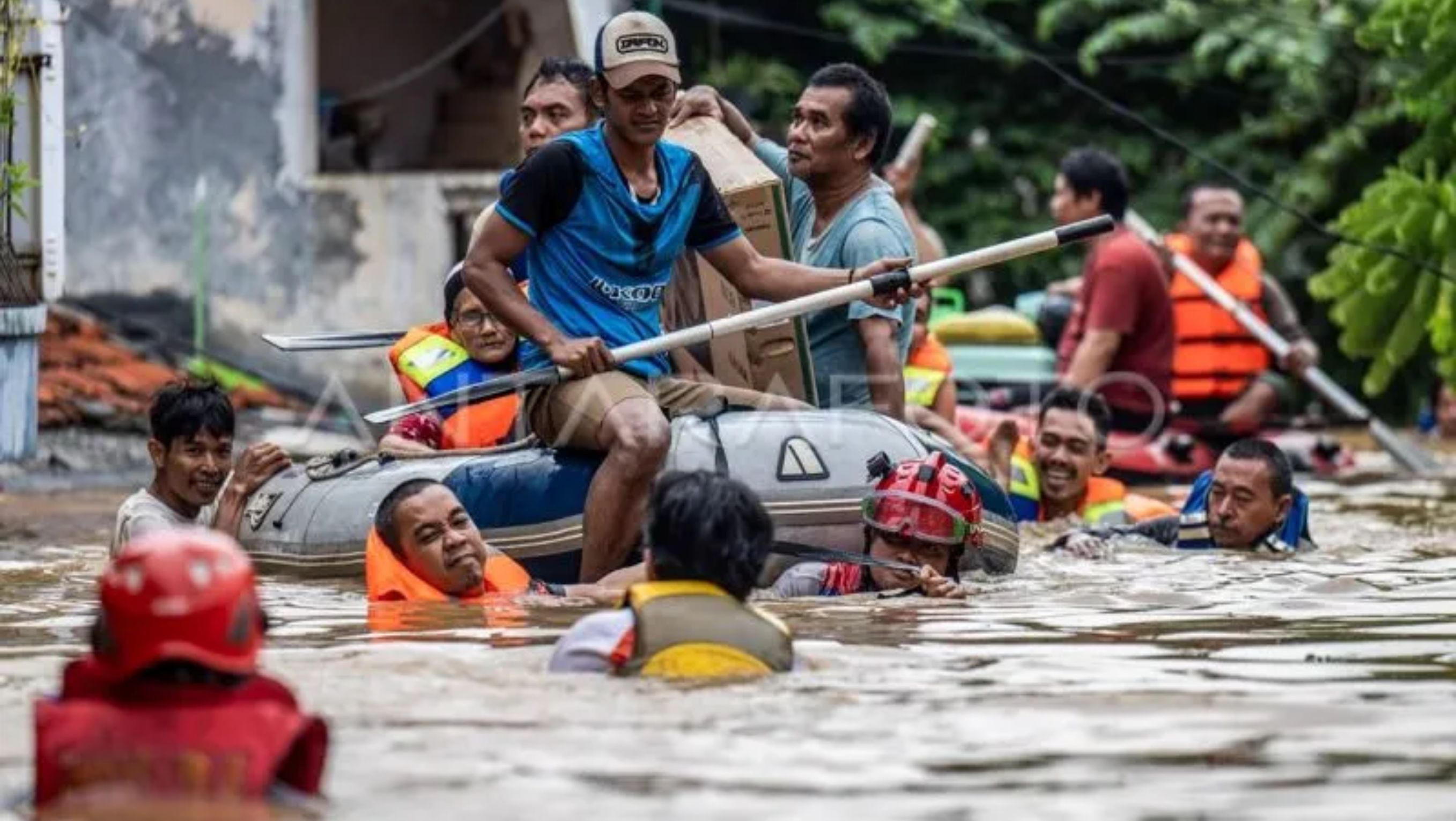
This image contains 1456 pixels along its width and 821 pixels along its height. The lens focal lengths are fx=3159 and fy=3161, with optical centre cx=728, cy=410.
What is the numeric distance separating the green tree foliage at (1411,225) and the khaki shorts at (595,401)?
15.8 ft

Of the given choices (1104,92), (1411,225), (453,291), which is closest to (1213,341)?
(1411,225)

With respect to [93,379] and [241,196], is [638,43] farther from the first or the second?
[241,196]

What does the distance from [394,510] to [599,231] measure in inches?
39.2

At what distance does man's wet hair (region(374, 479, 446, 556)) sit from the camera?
8914mm

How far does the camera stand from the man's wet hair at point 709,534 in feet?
22.0

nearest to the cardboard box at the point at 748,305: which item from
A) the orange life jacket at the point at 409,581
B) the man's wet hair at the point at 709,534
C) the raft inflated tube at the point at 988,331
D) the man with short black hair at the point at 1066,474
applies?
the orange life jacket at the point at 409,581

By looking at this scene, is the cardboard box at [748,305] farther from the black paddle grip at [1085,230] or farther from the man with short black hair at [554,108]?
the black paddle grip at [1085,230]

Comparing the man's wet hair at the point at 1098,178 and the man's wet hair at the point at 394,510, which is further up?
the man's wet hair at the point at 1098,178

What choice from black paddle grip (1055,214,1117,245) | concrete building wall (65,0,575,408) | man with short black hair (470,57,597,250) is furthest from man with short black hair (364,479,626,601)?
concrete building wall (65,0,575,408)

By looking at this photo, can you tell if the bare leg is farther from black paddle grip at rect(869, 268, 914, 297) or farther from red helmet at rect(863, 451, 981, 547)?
black paddle grip at rect(869, 268, 914, 297)

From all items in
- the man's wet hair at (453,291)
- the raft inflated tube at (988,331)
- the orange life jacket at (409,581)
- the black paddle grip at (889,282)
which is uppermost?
the black paddle grip at (889,282)

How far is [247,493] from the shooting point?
33.2 ft

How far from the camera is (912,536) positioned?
8992 millimetres

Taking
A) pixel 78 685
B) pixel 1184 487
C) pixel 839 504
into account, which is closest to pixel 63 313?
pixel 1184 487
